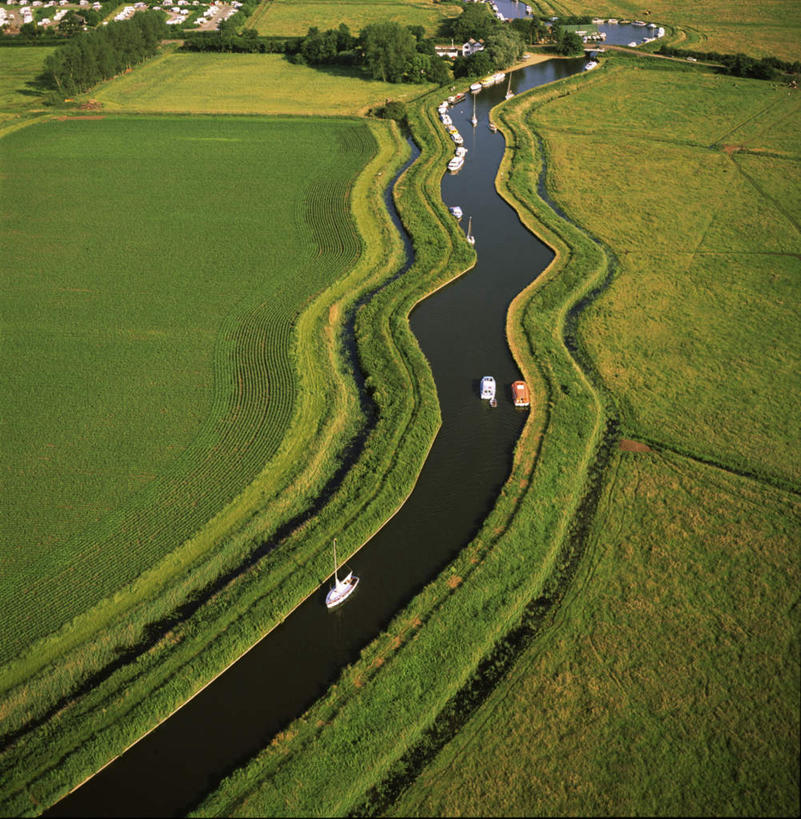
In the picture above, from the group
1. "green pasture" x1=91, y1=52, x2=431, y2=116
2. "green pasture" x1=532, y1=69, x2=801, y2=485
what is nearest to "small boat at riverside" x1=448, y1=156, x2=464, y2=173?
"green pasture" x1=532, y1=69, x2=801, y2=485

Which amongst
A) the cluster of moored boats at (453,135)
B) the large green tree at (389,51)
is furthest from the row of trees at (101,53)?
the cluster of moored boats at (453,135)

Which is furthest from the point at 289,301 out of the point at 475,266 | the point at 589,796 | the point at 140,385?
the point at 589,796

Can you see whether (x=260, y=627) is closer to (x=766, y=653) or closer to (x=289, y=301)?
(x=766, y=653)

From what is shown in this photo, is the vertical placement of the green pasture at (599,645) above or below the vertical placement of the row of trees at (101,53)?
below

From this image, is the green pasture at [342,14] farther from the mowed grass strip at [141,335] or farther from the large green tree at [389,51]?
the mowed grass strip at [141,335]

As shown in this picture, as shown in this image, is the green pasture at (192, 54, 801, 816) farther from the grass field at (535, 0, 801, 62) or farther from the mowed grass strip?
the grass field at (535, 0, 801, 62)
